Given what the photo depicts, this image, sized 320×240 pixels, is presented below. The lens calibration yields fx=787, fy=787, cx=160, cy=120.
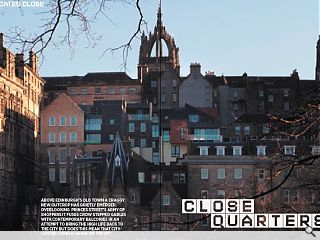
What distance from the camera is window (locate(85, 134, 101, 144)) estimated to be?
591 centimetres

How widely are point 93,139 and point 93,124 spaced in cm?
12

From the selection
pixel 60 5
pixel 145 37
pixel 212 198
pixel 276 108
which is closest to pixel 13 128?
pixel 145 37

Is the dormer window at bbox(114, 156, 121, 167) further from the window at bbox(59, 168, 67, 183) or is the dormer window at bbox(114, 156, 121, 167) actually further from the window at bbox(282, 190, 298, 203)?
the window at bbox(282, 190, 298, 203)

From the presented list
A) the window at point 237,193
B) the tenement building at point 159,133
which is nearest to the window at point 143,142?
the tenement building at point 159,133

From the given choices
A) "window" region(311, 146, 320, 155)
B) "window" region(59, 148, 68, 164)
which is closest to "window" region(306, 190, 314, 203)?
"window" region(311, 146, 320, 155)

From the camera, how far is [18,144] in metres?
5.91

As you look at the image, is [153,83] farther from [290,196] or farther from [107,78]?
[290,196]

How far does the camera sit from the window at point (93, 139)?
19.4ft

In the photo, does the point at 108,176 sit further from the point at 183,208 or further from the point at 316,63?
the point at 316,63

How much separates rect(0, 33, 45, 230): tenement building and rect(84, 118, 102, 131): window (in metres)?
0.38

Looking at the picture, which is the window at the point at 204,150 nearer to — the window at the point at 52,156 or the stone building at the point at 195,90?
the stone building at the point at 195,90

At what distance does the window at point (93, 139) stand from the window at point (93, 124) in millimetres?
46

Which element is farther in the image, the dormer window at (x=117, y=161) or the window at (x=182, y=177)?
the dormer window at (x=117, y=161)

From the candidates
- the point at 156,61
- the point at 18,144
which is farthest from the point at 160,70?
the point at 18,144
